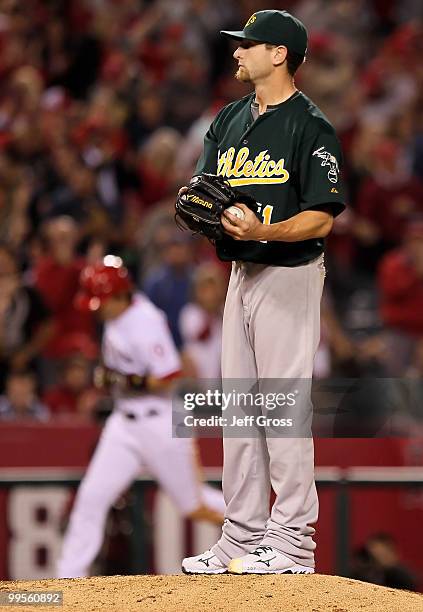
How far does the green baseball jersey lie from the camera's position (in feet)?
15.5

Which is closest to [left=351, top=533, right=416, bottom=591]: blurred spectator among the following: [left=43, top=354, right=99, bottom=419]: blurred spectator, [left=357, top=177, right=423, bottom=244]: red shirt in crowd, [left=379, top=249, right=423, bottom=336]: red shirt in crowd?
[left=379, top=249, right=423, bottom=336]: red shirt in crowd

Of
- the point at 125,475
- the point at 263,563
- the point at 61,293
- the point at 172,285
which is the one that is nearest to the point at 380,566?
the point at 125,475

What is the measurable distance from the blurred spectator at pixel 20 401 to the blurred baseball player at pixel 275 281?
3.85 m

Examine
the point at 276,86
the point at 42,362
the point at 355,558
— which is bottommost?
Answer: the point at 355,558

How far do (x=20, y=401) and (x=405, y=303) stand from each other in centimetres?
276

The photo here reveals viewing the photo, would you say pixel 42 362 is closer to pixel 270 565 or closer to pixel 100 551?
pixel 100 551

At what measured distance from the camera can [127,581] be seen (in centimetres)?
489

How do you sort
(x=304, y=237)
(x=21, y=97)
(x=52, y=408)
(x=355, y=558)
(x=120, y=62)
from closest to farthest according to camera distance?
(x=304, y=237), (x=355, y=558), (x=52, y=408), (x=21, y=97), (x=120, y=62)

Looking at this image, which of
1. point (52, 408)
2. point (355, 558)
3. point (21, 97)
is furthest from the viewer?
point (21, 97)

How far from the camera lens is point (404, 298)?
30.4 feet

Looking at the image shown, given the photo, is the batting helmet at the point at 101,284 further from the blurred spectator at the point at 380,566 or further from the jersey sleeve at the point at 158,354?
the blurred spectator at the point at 380,566

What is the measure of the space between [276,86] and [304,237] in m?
0.60

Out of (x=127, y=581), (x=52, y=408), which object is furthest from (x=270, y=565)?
(x=52, y=408)

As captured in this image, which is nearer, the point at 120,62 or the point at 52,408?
the point at 52,408
